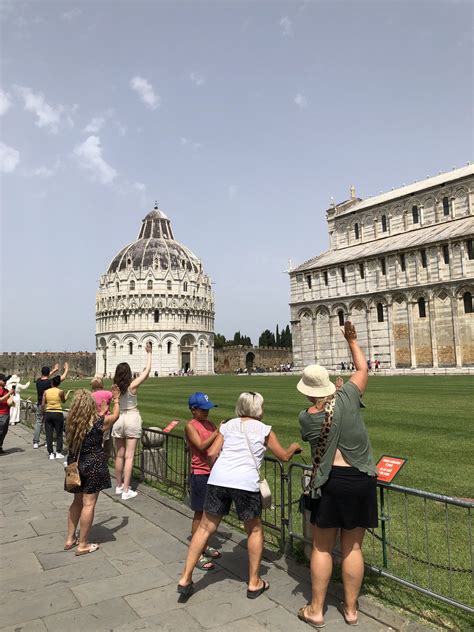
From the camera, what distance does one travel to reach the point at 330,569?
4066 mm

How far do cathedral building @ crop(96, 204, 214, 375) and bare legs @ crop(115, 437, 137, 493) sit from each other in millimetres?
75524

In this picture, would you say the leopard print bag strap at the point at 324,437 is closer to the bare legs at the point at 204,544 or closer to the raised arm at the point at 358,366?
the raised arm at the point at 358,366

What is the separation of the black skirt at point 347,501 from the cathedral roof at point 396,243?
41.3 m

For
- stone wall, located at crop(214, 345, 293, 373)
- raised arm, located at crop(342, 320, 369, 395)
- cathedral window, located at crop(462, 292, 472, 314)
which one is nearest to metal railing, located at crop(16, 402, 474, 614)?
raised arm, located at crop(342, 320, 369, 395)

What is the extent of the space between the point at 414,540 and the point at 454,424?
306 inches

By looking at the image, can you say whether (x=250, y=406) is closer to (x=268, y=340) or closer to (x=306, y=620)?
(x=306, y=620)

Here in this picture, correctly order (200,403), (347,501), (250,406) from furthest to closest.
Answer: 1. (200,403)
2. (250,406)
3. (347,501)

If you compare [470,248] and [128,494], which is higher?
[470,248]

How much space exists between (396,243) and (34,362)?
238ft

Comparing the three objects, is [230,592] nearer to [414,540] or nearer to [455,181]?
[414,540]

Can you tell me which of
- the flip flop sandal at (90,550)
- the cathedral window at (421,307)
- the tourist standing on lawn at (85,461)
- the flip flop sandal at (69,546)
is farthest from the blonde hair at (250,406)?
the cathedral window at (421,307)

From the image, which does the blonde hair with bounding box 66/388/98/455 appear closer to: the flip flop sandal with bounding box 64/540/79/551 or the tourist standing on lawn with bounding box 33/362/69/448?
the flip flop sandal with bounding box 64/540/79/551

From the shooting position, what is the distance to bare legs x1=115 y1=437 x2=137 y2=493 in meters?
7.96

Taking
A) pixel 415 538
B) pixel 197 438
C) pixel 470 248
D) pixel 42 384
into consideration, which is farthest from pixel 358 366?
pixel 470 248
